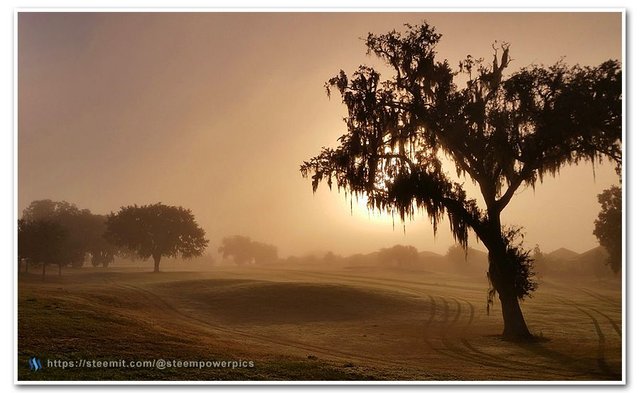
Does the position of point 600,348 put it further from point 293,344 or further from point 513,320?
point 293,344

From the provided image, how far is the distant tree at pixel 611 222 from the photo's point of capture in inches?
836

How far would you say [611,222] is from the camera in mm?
27328

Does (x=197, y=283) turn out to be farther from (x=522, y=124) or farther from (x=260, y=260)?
(x=260, y=260)

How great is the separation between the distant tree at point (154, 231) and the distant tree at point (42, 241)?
14.8m

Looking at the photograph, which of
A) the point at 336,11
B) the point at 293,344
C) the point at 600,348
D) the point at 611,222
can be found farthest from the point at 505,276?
the point at 336,11

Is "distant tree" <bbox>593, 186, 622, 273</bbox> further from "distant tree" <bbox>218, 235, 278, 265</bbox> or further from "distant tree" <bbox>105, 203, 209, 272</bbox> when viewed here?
"distant tree" <bbox>218, 235, 278, 265</bbox>

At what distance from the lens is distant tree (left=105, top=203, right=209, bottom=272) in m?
64.2

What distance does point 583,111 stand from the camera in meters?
18.9

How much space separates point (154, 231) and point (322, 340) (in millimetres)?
49779

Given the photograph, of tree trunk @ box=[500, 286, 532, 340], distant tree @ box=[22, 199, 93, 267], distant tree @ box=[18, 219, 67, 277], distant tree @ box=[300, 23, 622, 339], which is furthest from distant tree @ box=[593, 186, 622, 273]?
distant tree @ box=[22, 199, 93, 267]

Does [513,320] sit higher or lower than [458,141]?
lower

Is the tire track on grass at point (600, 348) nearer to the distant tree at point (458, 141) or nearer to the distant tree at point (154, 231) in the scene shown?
the distant tree at point (458, 141)

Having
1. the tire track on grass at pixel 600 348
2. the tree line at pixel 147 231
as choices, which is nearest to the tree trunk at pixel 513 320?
the tire track on grass at pixel 600 348
